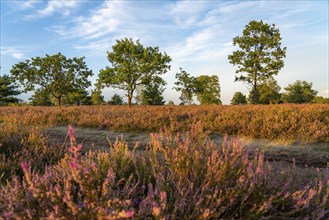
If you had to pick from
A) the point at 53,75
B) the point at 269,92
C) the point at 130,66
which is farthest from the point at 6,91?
the point at 269,92

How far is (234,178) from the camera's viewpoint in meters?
2.83

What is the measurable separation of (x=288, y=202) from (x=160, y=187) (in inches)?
52.4

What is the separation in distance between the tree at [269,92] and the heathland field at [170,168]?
26.3 meters

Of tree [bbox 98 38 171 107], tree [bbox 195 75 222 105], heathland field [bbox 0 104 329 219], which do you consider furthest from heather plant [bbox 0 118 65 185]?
tree [bbox 195 75 222 105]

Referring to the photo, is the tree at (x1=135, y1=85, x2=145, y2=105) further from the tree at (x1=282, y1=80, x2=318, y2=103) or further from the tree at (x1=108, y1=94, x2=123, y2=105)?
the tree at (x1=282, y1=80, x2=318, y2=103)

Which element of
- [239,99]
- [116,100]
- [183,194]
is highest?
[116,100]

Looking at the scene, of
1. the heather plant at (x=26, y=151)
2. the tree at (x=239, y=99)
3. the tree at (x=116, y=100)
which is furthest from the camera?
the tree at (x=116, y=100)

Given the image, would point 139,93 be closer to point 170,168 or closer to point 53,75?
point 53,75

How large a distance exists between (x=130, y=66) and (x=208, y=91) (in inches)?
913

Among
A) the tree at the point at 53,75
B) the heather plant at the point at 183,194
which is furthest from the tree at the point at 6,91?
the heather plant at the point at 183,194

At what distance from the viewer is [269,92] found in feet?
119

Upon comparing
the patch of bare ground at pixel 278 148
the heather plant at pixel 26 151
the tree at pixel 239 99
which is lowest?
the patch of bare ground at pixel 278 148

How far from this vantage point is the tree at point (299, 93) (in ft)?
134

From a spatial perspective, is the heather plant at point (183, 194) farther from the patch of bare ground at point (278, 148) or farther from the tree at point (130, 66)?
the tree at point (130, 66)
